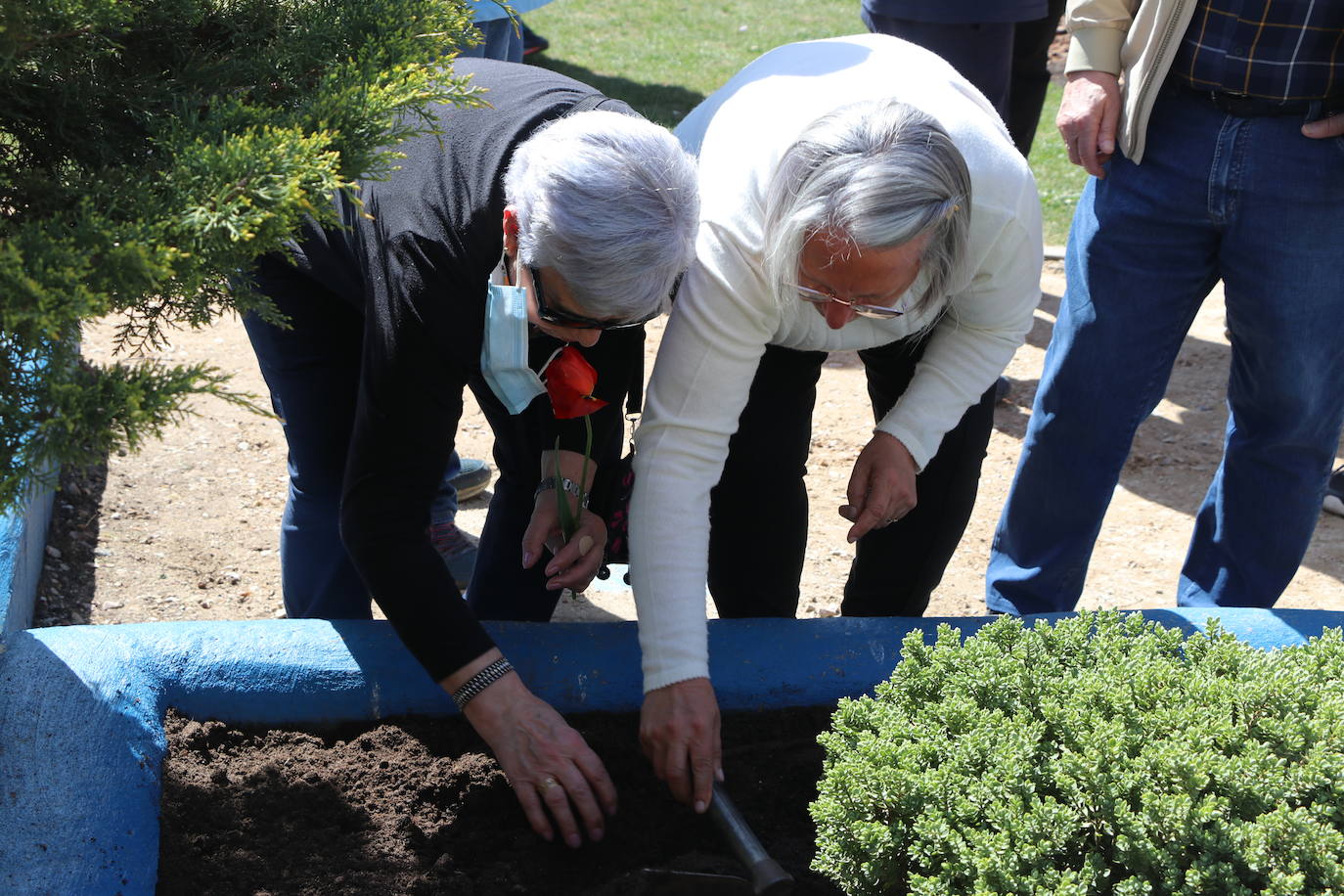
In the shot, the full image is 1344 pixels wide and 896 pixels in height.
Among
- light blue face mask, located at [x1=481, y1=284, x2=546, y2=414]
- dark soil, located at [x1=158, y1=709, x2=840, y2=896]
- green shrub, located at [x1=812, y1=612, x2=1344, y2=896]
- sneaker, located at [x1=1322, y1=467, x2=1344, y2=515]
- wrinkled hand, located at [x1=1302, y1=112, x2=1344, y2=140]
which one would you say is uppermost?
wrinkled hand, located at [x1=1302, y1=112, x2=1344, y2=140]

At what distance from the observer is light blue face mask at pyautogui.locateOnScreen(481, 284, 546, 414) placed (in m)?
1.67

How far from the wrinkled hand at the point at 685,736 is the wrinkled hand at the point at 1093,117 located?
1.41 metres

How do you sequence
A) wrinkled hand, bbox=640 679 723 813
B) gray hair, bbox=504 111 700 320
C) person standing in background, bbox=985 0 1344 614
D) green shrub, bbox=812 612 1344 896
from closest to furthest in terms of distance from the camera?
green shrub, bbox=812 612 1344 896, gray hair, bbox=504 111 700 320, wrinkled hand, bbox=640 679 723 813, person standing in background, bbox=985 0 1344 614

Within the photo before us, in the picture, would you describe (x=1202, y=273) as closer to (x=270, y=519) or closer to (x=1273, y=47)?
(x=1273, y=47)

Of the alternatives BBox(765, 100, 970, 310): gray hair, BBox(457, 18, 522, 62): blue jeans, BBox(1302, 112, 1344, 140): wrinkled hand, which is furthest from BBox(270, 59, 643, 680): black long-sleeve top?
BBox(457, 18, 522, 62): blue jeans

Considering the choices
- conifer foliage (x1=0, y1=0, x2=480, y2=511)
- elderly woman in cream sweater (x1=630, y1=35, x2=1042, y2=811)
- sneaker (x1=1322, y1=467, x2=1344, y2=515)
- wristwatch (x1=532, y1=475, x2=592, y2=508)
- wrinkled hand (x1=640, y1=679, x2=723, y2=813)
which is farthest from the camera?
sneaker (x1=1322, y1=467, x2=1344, y2=515)

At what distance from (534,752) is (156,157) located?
93 centimetres

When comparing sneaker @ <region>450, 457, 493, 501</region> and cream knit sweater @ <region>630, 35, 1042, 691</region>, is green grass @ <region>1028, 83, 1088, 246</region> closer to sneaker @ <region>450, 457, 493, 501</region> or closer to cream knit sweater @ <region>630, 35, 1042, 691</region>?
sneaker @ <region>450, 457, 493, 501</region>

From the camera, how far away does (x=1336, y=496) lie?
387 centimetres

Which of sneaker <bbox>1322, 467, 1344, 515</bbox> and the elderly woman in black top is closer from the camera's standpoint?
the elderly woman in black top

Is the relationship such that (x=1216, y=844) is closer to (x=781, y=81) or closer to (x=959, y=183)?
(x=959, y=183)

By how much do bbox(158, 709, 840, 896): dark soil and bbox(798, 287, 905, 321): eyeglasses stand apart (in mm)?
682

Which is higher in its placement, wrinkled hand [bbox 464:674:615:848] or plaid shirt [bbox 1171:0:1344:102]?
plaid shirt [bbox 1171:0:1344:102]

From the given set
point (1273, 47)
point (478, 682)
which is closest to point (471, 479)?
point (478, 682)
